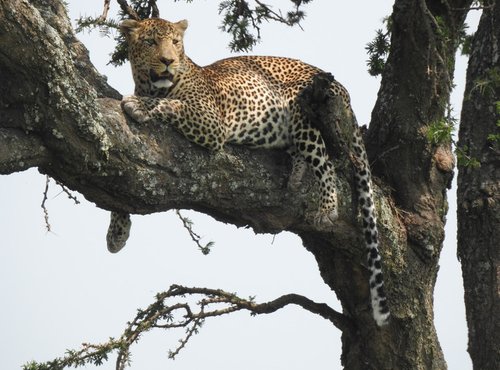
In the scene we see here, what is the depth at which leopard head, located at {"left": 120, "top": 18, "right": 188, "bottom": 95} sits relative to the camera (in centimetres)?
752

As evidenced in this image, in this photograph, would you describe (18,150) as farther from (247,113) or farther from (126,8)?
(126,8)

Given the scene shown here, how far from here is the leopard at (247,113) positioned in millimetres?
7453

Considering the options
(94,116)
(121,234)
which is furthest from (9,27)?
(121,234)

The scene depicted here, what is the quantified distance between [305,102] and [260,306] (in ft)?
7.23

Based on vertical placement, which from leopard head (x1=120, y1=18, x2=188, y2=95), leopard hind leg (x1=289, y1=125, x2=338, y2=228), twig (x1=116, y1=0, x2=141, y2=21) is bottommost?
leopard hind leg (x1=289, y1=125, x2=338, y2=228)

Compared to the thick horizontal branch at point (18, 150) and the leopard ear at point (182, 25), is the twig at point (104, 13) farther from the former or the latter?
the thick horizontal branch at point (18, 150)

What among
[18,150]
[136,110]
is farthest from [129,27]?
[18,150]

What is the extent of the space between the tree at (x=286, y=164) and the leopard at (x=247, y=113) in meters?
0.16

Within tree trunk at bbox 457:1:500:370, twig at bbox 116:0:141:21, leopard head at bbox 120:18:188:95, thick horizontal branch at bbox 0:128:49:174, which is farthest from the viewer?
twig at bbox 116:0:141:21

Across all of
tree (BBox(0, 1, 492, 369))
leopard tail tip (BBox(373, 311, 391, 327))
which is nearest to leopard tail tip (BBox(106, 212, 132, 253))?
tree (BBox(0, 1, 492, 369))

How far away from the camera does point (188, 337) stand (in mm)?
8188

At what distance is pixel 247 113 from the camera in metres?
7.79

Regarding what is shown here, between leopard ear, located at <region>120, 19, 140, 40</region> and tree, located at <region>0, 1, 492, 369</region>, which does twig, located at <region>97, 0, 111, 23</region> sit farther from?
tree, located at <region>0, 1, 492, 369</region>

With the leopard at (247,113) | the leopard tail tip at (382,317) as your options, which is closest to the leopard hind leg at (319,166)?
the leopard at (247,113)
